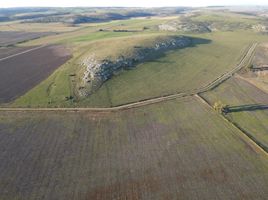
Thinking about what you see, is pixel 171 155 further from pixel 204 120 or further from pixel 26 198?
pixel 26 198

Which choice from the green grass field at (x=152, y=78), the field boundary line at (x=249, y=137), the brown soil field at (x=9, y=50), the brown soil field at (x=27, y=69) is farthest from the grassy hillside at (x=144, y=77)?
the brown soil field at (x=9, y=50)

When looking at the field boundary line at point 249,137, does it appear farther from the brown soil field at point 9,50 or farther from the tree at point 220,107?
the brown soil field at point 9,50

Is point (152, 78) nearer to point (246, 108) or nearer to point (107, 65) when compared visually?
point (107, 65)

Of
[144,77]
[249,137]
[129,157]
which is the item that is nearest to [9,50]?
[144,77]

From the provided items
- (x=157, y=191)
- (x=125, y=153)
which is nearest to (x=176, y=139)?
(x=125, y=153)

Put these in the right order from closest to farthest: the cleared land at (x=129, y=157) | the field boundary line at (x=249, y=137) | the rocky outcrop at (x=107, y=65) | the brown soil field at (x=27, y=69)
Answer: the cleared land at (x=129, y=157) < the field boundary line at (x=249, y=137) < the brown soil field at (x=27, y=69) < the rocky outcrop at (x=107, y=65)

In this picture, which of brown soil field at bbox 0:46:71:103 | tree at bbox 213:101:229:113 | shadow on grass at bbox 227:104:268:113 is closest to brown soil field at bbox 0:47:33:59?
brown soil field at bbox 0:46:71:103

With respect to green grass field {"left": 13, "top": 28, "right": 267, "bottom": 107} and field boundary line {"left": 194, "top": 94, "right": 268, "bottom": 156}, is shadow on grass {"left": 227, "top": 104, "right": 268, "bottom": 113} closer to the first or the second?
field boundary line {"left": 194, "top": 94, "right": 268, "bottom": 156}
